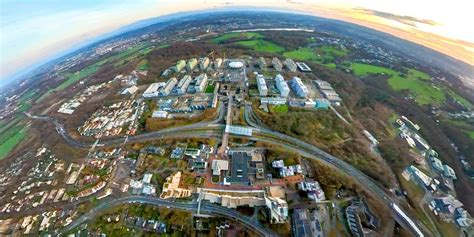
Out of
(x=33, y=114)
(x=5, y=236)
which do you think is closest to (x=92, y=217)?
(x=5, y=236)

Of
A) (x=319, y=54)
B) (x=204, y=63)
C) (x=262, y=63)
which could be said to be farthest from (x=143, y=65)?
(x=319, y=54)

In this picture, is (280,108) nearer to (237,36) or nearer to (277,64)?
(277,64)

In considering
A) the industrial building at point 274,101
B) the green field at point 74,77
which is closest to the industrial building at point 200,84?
the industrial building at point 274,101

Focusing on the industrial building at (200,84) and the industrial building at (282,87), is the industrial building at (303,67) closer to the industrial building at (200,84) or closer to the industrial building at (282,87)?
the industrial building at (282,87)

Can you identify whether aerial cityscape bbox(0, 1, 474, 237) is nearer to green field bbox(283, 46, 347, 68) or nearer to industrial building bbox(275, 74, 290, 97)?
industrial building bbox(275, 74, 290, 97)

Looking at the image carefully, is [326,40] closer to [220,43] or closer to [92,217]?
[220,43]

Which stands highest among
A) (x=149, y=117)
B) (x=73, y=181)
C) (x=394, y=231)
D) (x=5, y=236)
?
(x=149, y=117)
